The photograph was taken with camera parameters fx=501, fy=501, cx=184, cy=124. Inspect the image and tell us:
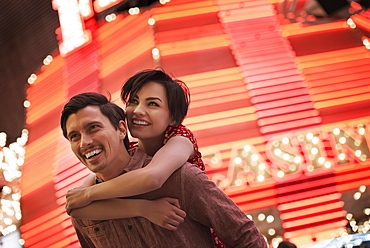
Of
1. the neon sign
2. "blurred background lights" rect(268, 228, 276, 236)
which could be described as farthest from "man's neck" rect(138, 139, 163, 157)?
"blurred background lights" rect(268, 228, 276, 236)

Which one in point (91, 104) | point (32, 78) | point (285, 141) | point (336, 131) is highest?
point (91, 104)

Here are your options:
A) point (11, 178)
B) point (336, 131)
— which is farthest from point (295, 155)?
point (11, 178)

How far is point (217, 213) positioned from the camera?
2029 mm

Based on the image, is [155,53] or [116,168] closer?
[116,168]

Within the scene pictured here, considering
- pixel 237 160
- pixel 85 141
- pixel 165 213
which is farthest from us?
pixel 237 160

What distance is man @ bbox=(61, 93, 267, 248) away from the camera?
80.0 inches

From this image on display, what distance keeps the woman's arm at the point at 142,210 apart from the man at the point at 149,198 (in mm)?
30

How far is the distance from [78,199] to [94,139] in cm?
27

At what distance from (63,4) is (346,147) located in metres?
4.69

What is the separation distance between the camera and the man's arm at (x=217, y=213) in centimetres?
203

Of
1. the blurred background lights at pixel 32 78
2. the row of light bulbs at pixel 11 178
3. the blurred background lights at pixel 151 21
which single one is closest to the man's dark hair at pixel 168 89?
the blurred background lights at pixel 151 21

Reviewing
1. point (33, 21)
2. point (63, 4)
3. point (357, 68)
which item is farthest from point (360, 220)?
point (33, 21)

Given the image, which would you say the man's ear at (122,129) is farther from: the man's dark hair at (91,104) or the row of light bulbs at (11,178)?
the row of light bulbs at (11,178)

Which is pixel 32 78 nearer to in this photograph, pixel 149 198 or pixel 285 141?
pixel 285 141
